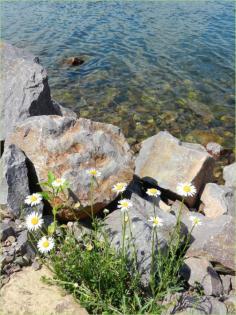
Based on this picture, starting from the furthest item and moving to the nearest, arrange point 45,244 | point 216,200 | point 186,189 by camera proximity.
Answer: point 216,200 → point 186,189 → point 45,244

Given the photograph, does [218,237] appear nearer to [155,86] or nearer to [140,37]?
[155,86]

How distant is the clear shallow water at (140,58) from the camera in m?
11.6

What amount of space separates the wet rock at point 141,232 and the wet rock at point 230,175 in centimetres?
293

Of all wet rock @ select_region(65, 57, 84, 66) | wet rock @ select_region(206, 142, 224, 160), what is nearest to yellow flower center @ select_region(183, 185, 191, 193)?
wet rock @ select_region(206, 142, 224, 160)

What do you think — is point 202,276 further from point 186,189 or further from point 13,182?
point 13,182

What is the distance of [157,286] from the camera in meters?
5.28

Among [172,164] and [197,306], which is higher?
A: [172,164]

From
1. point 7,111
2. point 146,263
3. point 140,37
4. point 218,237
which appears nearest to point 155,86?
point 140,37

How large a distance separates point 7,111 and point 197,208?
4019mm

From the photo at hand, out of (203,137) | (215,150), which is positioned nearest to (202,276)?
(215,150)

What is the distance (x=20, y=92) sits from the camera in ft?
26.2

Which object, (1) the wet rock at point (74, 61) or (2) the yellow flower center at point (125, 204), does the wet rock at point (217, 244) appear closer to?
(2) the yellow flower center at point (125, 204)

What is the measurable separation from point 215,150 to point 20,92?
4880 millimetres

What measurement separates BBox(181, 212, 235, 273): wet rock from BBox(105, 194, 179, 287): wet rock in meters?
0.49
